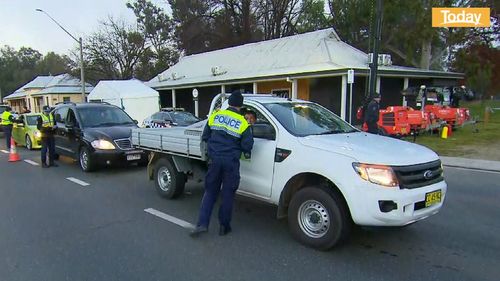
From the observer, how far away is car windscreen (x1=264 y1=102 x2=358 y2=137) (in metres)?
5.01

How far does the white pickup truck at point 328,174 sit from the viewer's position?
4.00 metres

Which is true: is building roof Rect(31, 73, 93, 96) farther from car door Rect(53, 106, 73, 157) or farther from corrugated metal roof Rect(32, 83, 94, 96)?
car door Rect(53, 106, 73, 157)

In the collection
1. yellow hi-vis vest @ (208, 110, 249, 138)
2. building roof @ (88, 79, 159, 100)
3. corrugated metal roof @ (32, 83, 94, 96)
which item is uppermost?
corrugated metal roof @ (32, 83, 94, 96)

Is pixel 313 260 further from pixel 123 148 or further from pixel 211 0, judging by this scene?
pixel 211 0

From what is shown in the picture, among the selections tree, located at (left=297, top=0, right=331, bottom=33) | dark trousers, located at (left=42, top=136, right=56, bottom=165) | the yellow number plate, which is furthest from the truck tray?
tree, located at (left=297, top=0, right=331, bottom=33)

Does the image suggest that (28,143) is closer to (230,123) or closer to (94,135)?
(94,135)

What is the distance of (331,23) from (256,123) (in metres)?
31.9

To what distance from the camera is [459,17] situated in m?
23.5

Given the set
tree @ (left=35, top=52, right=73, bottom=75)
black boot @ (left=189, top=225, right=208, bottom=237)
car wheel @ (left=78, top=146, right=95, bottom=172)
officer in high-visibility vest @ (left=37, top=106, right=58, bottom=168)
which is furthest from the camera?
tree @ (left=35, top=52, right=73, bottom=75)

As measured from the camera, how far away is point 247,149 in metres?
4.74

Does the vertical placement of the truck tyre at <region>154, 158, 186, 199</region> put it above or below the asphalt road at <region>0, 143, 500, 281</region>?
above

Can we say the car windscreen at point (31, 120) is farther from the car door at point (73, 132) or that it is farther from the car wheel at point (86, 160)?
the car wheel at point (86, 160)

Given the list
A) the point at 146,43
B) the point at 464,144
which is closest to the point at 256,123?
the point at 464,144

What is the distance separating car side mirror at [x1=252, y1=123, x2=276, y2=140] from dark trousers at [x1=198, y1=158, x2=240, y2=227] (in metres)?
0.50
